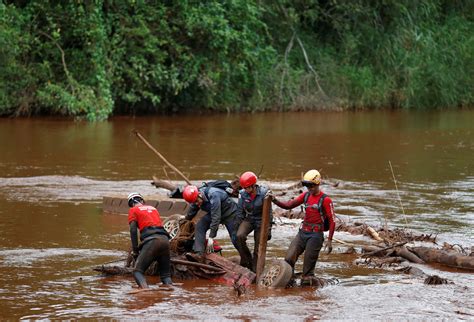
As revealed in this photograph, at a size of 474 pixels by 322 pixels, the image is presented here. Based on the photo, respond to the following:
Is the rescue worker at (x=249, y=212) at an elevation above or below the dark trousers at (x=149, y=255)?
above

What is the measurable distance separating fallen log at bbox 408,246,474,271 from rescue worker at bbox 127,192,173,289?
414 centimetres

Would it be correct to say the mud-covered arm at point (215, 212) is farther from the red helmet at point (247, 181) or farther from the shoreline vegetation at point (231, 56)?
the shoreline vegetation at point (231, 56)

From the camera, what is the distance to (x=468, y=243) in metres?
16.8

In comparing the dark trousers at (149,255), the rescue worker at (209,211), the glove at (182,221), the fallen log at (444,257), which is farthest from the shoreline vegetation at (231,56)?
the dark trousers at (149,255)

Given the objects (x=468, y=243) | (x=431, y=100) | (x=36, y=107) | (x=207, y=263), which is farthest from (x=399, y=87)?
(x=207, y=263)

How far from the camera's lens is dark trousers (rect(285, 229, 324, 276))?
13398 mm

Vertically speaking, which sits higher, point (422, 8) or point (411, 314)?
point (422, 8)

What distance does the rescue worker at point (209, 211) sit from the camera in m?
13.7

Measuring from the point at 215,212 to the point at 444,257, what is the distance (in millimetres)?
3650

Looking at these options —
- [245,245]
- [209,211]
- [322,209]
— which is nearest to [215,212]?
[209,211]

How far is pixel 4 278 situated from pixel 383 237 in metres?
6.31

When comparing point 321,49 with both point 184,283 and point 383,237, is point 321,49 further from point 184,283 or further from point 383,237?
point 184,283

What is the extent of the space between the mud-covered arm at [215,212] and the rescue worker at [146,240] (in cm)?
68

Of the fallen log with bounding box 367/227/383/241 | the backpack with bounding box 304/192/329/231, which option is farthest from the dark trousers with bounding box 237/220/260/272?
the fallen log with bounding box 367/227/383/241
